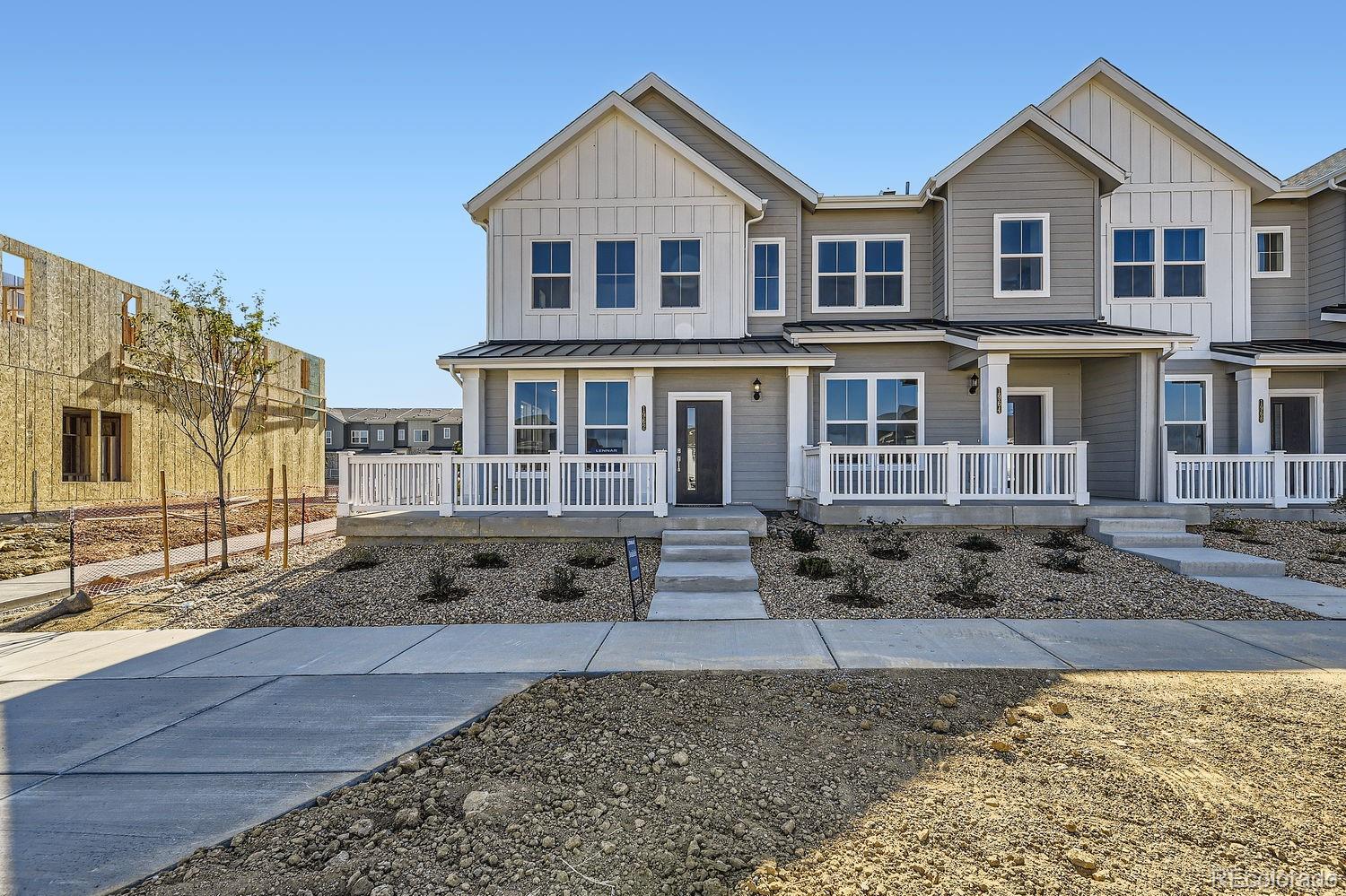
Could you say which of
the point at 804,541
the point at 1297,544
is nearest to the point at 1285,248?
the point at 1297,544

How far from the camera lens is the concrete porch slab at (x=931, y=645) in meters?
5.57

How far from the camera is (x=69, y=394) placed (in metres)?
16.9

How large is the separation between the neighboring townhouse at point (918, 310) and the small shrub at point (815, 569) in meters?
2.90

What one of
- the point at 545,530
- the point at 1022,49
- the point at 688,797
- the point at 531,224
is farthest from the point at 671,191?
the point at 688,797

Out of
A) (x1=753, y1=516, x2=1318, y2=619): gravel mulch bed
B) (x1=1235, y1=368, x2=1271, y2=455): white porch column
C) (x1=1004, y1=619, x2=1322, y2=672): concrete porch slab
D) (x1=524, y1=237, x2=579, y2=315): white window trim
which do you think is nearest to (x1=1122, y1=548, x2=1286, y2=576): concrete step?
(x1=753, y1=516, x2=1318, y2=619): gravel mulch bed

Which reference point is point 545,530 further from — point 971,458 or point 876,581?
point 971,458

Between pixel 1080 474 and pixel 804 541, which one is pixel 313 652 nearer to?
pixel 804 541

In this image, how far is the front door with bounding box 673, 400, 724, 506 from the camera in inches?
512

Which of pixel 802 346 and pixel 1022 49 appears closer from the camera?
pixel 802 346

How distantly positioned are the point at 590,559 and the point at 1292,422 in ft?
50.9

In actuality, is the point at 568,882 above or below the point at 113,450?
below

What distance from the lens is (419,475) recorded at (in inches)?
442

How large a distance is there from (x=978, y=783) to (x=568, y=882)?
219cm

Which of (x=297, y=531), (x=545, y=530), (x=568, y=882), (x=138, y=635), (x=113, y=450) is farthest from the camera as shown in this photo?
(x=113, y=450)
